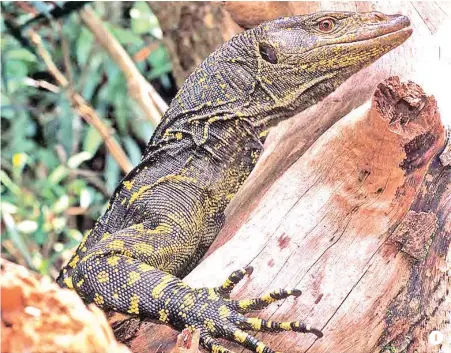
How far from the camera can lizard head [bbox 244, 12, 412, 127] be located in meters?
2.57

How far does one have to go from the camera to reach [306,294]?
6.79ft

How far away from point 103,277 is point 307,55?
3.80ft

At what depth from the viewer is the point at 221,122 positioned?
2633 millimetres

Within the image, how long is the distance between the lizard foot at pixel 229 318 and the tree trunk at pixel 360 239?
59 mm

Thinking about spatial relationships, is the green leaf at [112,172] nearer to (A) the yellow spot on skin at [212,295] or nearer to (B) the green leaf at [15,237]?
(B) the green leaf at [15,237]

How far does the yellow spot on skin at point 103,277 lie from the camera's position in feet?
7.52

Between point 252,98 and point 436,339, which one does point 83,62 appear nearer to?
point 252,98

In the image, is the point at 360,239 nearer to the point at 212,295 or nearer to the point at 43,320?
the point at 212,295

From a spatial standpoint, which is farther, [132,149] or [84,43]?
[132,149]

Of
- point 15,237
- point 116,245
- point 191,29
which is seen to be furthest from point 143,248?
point 15,237

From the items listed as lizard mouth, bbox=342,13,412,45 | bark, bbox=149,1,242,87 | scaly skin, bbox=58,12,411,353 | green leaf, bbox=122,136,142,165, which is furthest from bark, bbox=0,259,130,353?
green leaf, bbox=122,136,142,165

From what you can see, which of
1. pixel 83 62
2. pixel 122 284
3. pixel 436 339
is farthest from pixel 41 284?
pixel 83 62

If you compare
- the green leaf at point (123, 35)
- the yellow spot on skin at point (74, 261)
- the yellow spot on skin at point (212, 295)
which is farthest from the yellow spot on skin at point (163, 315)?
the green leaf at point (123, 35)

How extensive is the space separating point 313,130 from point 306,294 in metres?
0.87
